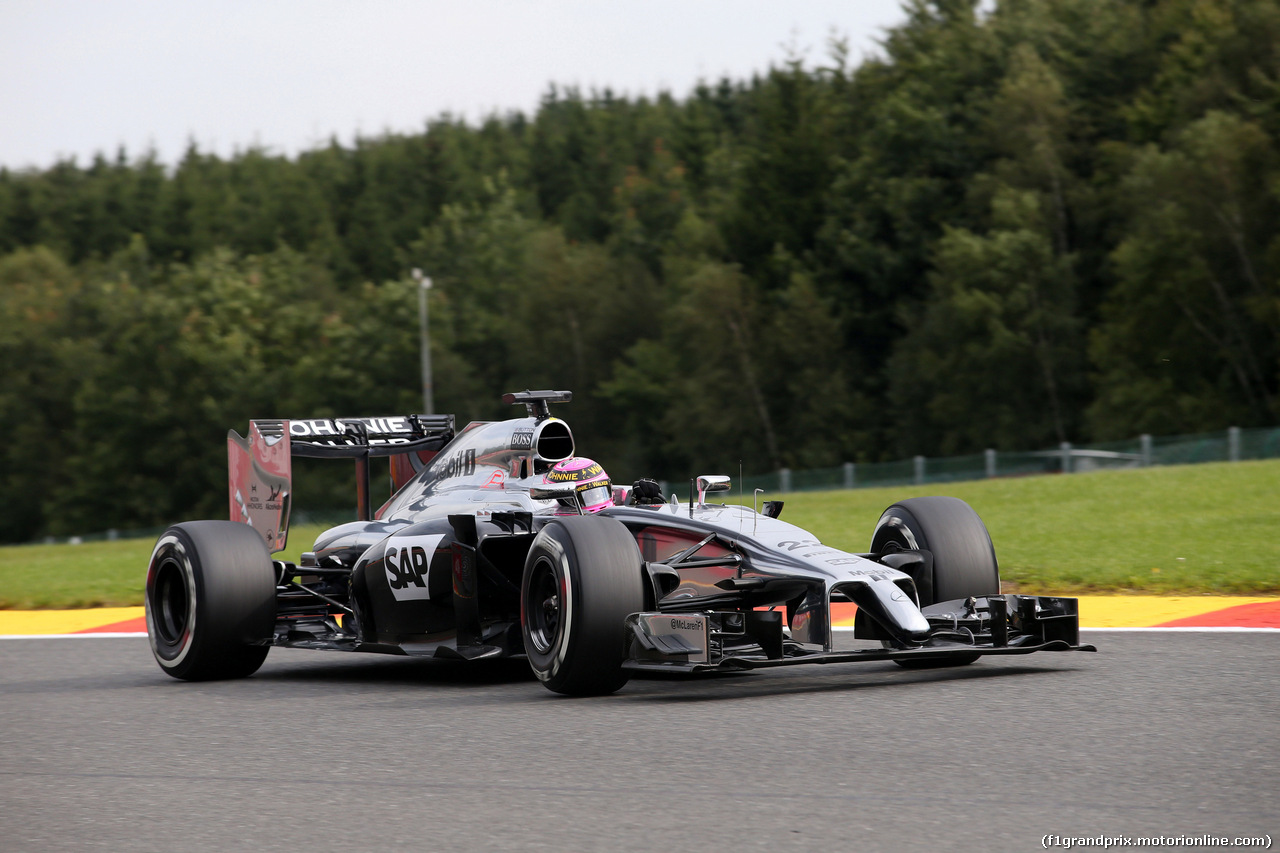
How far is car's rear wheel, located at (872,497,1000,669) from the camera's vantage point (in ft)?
28.1

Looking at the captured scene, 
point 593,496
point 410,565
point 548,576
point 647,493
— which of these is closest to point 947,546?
point 647,493

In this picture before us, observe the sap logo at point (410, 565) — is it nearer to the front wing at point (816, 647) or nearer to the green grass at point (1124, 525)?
the front wing at point (816, 647)

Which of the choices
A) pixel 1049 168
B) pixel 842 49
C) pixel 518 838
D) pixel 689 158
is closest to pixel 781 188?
pixel 842 49

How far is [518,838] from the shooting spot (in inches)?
197

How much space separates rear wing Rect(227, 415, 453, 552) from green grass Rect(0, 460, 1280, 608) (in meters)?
5.20

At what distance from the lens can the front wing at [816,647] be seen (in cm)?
745

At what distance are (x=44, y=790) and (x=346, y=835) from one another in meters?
1.71

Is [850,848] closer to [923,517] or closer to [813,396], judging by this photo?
[923,517]

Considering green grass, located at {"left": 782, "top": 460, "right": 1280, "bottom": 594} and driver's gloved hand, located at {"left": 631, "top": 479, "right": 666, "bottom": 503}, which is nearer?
driver's gloved hand, located at {"left": 631, "top": 479, "right": 666, "bottom": 503}

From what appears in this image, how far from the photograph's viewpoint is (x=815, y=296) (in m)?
63.0
